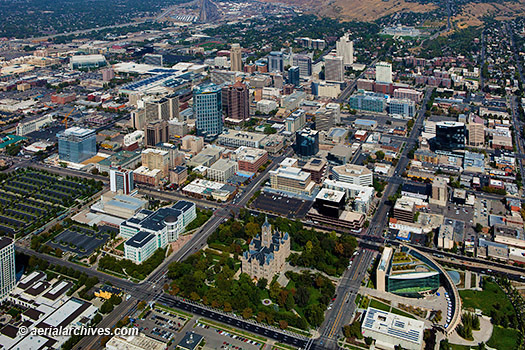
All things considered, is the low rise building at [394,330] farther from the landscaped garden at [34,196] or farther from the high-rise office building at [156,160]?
the landscaped garden at [34,196]

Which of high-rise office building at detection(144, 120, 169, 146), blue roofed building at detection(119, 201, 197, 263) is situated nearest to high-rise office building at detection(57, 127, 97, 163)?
high-rise office building at detection(144, 120, 169, 146)

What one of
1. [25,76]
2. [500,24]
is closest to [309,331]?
[25,76]

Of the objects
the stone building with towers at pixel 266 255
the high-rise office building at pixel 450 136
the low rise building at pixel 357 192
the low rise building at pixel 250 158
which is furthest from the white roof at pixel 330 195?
the high-rise office building at pixel 450 136

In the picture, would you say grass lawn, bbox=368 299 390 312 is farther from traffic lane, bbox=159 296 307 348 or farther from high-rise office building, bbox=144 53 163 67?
high-rise office building, bbox=144 53 163 67

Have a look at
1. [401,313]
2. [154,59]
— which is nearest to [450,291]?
[401,313]

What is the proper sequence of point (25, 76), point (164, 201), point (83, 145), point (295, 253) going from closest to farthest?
point (295, 253)
point (164, 201)
point (83, 145)
point (25, 76)

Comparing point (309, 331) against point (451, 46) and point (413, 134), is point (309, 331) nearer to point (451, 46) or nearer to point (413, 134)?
point (413, 134)
